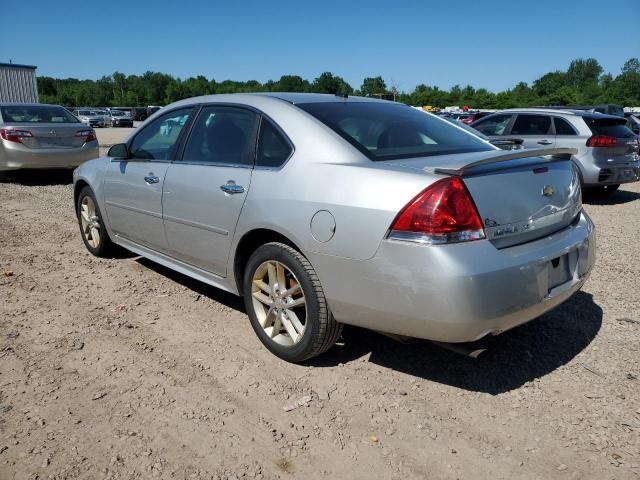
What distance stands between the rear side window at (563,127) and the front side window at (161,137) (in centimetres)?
740

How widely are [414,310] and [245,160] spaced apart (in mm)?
1528

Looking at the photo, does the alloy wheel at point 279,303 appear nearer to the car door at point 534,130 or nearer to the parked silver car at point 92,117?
the car door at point 534,130

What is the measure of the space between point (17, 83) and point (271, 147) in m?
25.6

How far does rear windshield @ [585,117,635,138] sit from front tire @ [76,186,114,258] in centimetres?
785

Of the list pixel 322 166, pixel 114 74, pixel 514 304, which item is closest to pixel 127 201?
pixel 322 166

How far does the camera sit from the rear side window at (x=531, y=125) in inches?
376

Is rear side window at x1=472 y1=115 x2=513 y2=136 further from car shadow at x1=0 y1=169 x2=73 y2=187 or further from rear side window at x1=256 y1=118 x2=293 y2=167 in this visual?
car shadow at x1=0 y1=169 x2=73 y2=187

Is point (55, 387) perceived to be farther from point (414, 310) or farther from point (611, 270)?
point (611, 270)

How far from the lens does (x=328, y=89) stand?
8725 cm

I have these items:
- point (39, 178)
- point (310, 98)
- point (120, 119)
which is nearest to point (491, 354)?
point (310, 98)

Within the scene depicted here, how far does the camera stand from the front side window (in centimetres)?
411

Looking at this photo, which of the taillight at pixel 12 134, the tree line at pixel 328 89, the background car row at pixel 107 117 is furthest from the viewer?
the tree line at pixel 328 89

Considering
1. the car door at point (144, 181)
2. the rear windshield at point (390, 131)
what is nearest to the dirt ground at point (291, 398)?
the car door at point (144, 181)

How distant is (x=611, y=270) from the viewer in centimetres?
504
